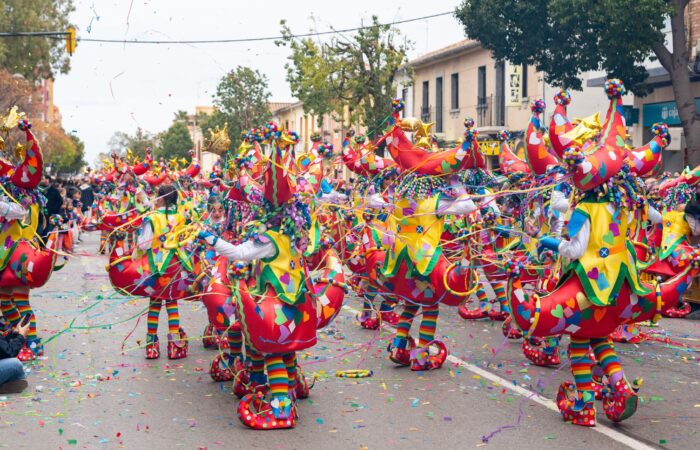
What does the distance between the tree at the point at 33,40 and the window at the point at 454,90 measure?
15.6m

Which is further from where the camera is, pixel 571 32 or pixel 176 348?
pixel 571 32

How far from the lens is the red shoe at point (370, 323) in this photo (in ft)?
37.9

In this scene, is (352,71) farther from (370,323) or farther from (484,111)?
(370,323)

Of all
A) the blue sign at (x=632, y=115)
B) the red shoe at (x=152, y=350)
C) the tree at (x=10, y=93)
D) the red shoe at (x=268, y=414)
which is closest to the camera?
the red shoe at (x=268, y=414)

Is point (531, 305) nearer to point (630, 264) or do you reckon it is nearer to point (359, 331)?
point (630, 264)

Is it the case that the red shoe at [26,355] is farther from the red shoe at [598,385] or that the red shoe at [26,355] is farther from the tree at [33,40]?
the tree at [33,40]

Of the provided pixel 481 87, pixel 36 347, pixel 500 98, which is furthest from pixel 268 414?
pixel 481 87

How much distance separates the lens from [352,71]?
28.0 m

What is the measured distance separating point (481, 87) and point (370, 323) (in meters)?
25.8

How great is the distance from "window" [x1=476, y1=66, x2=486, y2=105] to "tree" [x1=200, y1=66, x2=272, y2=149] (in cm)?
830

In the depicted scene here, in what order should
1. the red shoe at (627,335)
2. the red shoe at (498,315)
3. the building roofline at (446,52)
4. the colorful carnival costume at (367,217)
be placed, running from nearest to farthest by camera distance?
the colorful carnival costume at (367,217) < the red shoe at (627,335) < the red shoe at (498,315) < the building roofline at (446,52)

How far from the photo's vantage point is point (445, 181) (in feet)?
30.8

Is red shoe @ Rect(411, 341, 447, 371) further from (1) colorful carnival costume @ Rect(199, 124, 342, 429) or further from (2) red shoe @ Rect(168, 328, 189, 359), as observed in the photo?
(2) red shoe @ Rect(168, 328, 189, 359)

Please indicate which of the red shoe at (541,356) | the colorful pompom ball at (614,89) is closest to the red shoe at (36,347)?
the red shoe at (541,356)
